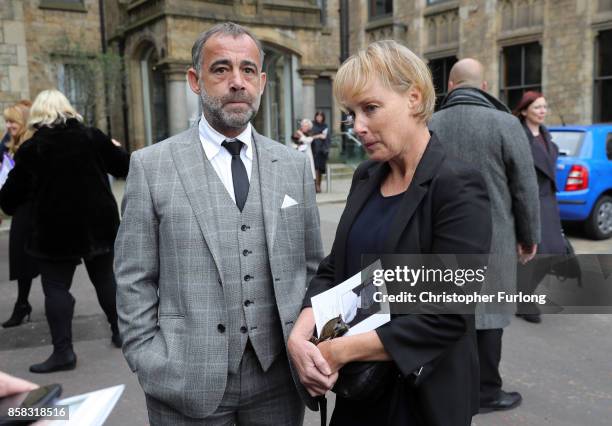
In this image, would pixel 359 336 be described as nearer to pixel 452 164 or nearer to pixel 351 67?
pixel 452 164

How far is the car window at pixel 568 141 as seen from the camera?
8.72 meters

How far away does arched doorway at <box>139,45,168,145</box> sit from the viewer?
19609 mm

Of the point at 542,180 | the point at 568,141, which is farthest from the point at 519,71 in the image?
the point at 542,180

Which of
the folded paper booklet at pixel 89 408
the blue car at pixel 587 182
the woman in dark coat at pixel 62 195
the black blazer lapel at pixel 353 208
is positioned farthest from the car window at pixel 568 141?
the folded paper booklet at pixel 89 408

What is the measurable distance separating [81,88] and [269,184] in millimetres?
17275

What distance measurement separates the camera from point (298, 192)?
6.98 feet

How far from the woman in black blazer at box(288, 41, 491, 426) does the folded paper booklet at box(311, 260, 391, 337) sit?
1.6 inches

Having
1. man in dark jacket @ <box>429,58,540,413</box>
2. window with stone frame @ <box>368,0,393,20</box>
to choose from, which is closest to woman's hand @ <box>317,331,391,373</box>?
man in dark jacket @ <box>429,58,540,413</box>

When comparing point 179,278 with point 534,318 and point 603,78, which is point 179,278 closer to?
point 534,318

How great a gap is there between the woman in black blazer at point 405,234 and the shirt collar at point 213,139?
1.34ft

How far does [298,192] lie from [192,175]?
39 centimetres

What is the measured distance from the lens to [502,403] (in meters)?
Result: 3.69

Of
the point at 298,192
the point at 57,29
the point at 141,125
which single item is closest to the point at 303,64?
the point at 141,125

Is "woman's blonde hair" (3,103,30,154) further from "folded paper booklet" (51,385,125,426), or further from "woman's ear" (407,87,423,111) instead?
"folded paper booklet" (51,385,125,426)
